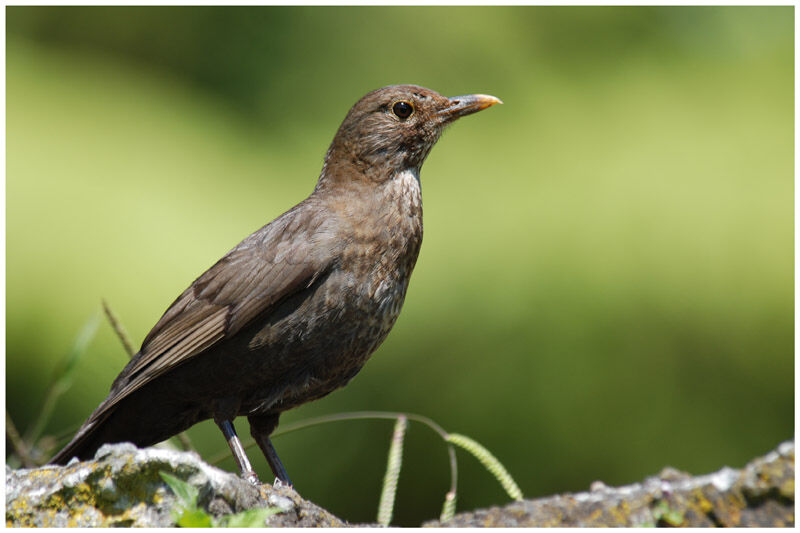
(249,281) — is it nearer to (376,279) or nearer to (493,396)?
(376,279)

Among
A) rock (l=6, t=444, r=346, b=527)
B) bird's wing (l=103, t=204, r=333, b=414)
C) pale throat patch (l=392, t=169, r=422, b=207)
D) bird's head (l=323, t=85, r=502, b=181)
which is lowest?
A: rock (l=6, t=444, r=346, b=527)

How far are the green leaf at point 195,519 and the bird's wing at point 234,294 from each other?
1.07 metres

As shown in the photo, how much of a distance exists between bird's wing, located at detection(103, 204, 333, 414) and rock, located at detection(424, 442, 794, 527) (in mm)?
977

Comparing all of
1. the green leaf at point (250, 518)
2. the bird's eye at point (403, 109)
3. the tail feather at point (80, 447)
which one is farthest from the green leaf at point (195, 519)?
the bird's eye at point (403, 109)

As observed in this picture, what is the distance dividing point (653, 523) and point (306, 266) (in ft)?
4.44

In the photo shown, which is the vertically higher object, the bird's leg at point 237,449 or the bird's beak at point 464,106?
the bird's beak at point 464,106

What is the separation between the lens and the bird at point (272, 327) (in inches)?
121

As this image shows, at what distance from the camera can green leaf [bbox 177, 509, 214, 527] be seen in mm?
2016

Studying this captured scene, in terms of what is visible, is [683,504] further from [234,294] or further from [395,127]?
[395,127]

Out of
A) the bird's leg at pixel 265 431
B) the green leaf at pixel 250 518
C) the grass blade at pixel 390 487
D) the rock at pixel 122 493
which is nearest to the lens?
the green leaf at pixel 250 518

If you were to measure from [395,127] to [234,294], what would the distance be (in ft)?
3.10

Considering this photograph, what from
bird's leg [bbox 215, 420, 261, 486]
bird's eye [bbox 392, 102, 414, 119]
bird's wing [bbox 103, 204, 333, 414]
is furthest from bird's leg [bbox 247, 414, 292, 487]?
bird's eye [bbox 392, 102, 414, 119]

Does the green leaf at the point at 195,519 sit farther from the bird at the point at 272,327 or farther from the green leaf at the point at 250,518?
the bird at the point at 272,327

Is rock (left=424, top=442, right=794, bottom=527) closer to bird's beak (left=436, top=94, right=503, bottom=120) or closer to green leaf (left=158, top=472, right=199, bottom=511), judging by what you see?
green leaf (left=158, top=472, right=199, bottom=511)
